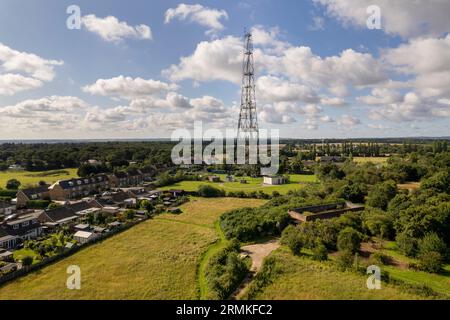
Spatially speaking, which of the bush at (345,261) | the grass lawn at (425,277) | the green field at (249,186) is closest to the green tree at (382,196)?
the grass lawn at (425,277)

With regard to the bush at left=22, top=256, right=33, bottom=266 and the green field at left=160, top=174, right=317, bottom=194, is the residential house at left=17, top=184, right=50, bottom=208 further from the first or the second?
the bush at left=22, top=256, right=33, bottom=266

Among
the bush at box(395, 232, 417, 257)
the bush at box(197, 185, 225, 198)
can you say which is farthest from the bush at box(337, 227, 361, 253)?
the bush at box(197, 185, 225, 198)

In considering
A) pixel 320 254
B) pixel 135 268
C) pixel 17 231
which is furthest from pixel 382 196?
pixel 17 231

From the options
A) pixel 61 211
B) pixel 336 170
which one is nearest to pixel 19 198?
pixel 61 211

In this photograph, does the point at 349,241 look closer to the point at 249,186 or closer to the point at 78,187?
the point at 249,186

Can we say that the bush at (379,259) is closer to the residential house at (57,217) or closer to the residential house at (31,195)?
the residential house at (57,217)
